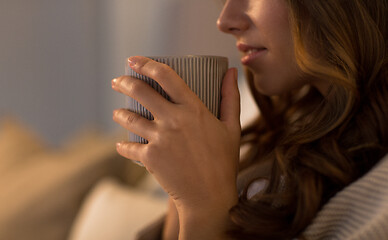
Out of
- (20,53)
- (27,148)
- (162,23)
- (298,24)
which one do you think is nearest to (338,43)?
(298,24)

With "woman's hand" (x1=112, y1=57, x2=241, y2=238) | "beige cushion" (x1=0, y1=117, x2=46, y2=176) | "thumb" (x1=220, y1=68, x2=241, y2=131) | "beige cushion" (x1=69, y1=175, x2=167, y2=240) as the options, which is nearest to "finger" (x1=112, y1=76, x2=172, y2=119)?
"woman's hand" (x1=112, y1=57, x2=241, y2=238)

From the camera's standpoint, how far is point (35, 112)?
164 centimetres

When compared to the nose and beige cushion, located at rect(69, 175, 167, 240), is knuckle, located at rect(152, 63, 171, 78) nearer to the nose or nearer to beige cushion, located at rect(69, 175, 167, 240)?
the nose

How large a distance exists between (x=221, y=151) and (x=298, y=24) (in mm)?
235

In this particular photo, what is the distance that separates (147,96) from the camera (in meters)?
0.46

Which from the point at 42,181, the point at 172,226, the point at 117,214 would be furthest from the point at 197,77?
the point at 42,181

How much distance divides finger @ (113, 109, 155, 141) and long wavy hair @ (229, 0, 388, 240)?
0.57ft

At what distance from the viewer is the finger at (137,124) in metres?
0.47

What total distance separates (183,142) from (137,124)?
0.07 meters

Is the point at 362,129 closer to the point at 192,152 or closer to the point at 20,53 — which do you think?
the point at 192,152

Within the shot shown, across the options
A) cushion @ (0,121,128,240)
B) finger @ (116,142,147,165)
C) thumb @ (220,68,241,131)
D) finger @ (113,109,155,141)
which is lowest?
cushion @ (0,121,128,240)

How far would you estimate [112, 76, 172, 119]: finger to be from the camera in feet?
1.50

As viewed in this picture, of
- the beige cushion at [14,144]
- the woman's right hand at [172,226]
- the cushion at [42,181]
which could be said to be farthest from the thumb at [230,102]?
the beige cushion at [14,144]

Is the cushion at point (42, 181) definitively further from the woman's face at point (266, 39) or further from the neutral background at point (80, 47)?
the woman's face at point (266, 39)
